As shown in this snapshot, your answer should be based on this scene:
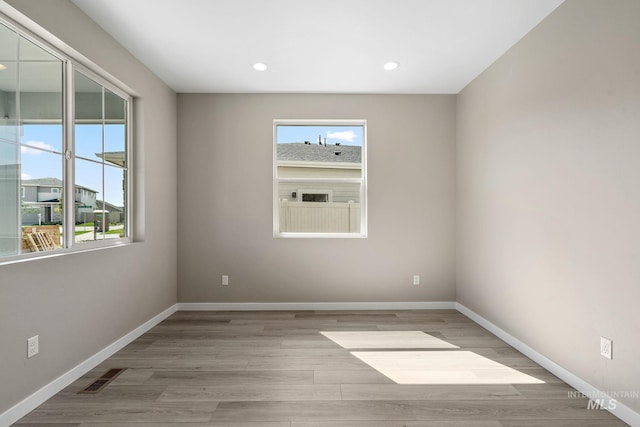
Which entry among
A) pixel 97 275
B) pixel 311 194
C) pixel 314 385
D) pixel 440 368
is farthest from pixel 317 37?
pixel 440 368

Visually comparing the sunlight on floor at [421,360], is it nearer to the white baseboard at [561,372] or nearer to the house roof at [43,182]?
the white baseboard at [561,372]

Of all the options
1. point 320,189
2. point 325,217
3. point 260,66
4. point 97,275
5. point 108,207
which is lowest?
point 97,275

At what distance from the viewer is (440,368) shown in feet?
8.80

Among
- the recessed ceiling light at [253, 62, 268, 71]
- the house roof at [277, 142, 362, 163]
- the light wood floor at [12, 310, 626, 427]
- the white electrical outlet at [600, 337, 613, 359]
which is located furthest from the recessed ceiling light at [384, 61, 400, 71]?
the white electrical outlet at [600, 337, 613, 359]

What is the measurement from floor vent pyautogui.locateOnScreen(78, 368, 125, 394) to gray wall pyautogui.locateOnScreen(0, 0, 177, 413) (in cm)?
20

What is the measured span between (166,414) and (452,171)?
3.80 metres

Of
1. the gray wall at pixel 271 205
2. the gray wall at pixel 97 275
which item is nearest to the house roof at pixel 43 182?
the gray wall at pixel 97 275

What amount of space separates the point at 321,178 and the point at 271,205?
70 cm

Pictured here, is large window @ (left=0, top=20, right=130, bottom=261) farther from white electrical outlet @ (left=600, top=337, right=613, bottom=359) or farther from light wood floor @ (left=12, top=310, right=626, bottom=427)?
white electrical outlet @ (left=600, top=337, right=613, bottom=359)

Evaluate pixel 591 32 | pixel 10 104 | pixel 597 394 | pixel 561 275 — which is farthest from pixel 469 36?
pixel 10 104

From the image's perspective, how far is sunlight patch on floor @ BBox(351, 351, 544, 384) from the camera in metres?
2.49

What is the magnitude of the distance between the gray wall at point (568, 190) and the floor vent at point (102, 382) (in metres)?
3.22

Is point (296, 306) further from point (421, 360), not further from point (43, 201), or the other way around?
point (43, 201)

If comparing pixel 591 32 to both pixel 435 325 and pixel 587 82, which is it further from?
pixel 435 325
